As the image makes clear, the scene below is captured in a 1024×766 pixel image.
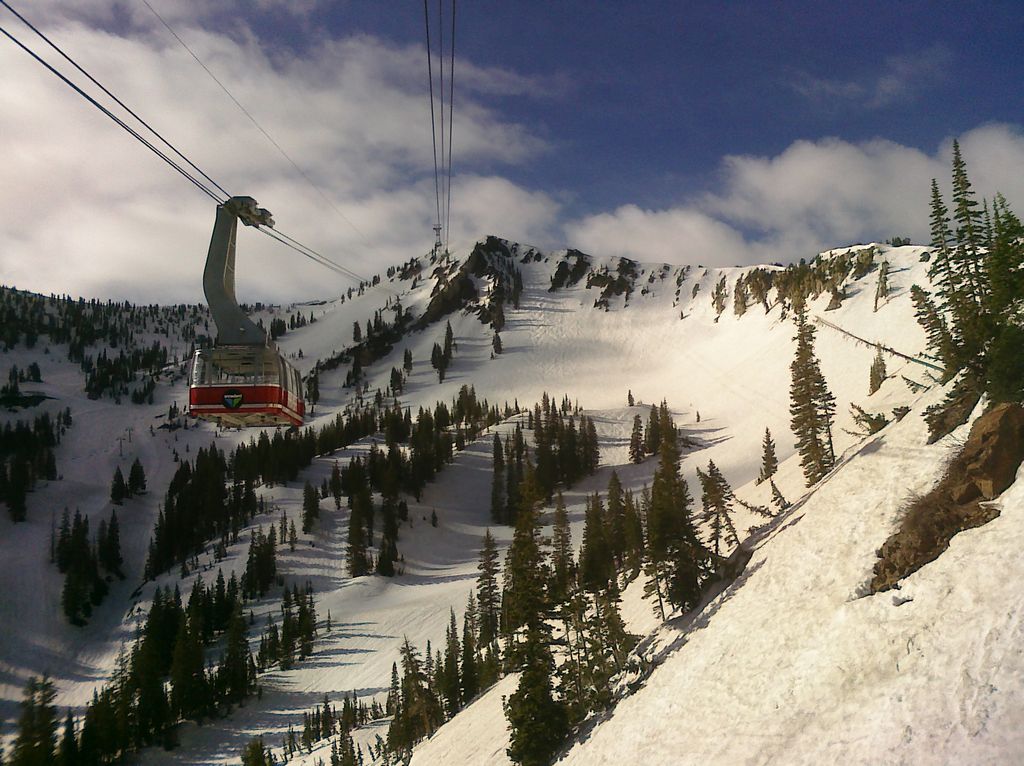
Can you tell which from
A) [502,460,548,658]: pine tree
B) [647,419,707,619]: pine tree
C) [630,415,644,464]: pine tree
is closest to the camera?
[502,460,548,658]: pine tree

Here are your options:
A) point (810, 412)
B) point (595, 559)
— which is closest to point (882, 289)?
point (810, 412)

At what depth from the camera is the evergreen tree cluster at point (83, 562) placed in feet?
357

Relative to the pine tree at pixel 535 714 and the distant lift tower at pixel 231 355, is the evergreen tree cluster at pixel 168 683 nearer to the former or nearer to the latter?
the pine tree at pixel 535 714

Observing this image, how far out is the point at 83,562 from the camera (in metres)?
119

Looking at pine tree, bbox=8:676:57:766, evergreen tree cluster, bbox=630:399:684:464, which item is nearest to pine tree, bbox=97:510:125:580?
pine tree, bbox=8:676:57:766

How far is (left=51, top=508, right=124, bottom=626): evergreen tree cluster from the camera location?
357 ft

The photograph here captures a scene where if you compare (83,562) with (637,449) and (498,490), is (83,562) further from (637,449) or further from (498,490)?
(637,449)

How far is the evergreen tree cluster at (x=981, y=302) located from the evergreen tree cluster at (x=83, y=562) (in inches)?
5295

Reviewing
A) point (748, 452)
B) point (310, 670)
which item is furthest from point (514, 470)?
point (310, 670)

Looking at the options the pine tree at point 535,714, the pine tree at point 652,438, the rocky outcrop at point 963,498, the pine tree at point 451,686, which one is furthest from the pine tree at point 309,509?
the rocky outcrop at point 963,498

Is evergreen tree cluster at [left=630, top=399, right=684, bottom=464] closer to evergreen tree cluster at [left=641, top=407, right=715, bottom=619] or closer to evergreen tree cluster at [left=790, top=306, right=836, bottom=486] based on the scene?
evergreen tree cluster at [left=790, top=306, right=836, bottom=486]

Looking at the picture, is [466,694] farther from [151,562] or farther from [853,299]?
[853,299]

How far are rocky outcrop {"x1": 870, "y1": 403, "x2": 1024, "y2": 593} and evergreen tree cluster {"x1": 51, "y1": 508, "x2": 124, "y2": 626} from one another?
132 metres

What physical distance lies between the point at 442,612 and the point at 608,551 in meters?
35.5
